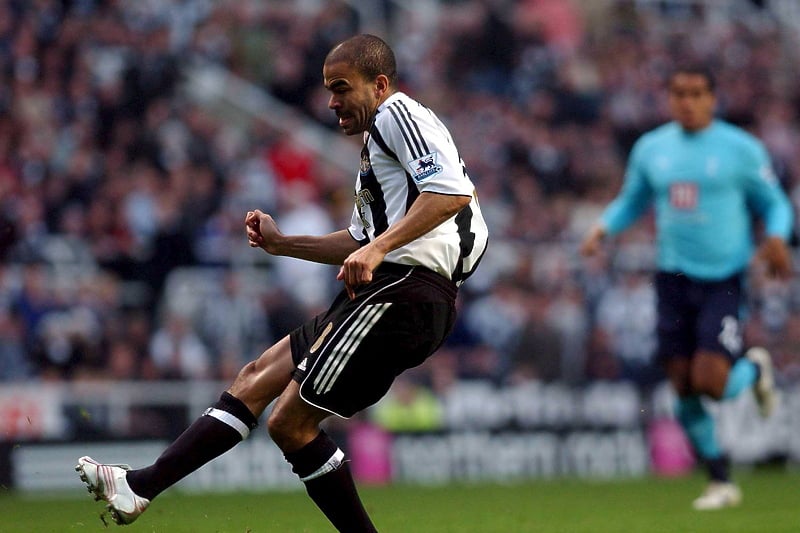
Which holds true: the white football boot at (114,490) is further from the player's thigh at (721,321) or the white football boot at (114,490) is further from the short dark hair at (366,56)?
the player's thigh at (721,321)

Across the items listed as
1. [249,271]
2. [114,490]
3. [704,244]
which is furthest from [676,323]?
[249,271]

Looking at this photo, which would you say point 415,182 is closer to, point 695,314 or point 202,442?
point 202,442

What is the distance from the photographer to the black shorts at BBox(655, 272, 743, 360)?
30.6 ft

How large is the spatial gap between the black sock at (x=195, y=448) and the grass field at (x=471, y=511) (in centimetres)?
176

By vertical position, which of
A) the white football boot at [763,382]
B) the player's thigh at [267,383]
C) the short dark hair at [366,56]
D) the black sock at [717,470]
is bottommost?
the black sock at [717,470]

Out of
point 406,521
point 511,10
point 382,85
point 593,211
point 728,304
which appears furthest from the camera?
point 511,10

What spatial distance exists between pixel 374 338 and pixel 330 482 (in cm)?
66

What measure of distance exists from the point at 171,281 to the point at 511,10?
9.85m

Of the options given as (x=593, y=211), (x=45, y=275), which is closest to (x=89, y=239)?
(x=45, y=275)

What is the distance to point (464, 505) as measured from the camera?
10078mm

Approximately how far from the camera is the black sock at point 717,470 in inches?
369

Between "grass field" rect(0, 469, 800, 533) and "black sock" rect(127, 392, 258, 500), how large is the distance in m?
1.76

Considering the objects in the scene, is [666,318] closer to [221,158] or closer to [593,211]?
[221,158]

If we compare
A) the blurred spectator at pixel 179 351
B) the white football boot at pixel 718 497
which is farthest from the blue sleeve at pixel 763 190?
the blurred spectator at pixel 179 351
